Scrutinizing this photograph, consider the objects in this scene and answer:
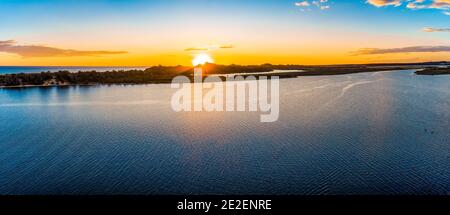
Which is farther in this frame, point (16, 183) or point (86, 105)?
point (86, 105)

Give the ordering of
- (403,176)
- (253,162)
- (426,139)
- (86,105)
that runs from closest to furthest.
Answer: (403,176)
(253,162)
(426,139)
(86,105)

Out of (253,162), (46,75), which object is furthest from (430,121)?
(46,75)

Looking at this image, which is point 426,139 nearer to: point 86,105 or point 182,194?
point 182,194

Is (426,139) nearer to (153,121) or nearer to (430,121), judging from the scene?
(430,121)

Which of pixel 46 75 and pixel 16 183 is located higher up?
pixel 46 75

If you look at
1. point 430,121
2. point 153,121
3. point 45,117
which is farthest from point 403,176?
point 45,117
